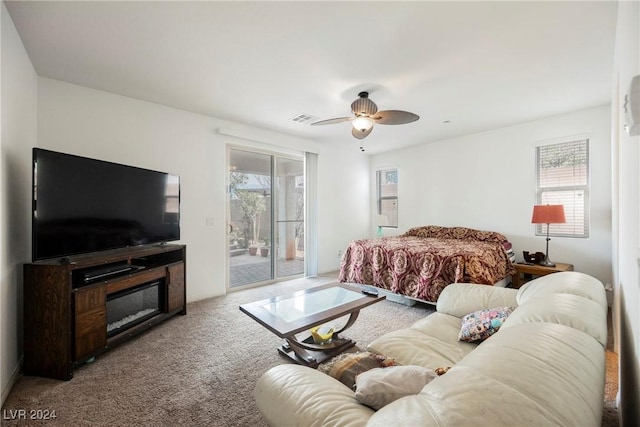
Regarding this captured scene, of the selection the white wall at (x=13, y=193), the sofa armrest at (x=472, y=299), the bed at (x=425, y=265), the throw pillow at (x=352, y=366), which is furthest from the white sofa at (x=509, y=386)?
the white wall at (x=13, y=193)

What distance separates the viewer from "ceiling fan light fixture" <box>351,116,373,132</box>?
9.64 ft

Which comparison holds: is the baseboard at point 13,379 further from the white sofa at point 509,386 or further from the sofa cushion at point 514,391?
the sofa cushion at point 514,391

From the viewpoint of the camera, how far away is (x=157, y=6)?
70.8 inches

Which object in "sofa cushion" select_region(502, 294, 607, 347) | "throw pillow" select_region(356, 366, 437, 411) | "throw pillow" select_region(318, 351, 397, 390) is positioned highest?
"sofa cushion" select_region(502, 294, 607, 347)

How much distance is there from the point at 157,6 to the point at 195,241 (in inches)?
106

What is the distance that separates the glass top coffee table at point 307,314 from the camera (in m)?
1.96

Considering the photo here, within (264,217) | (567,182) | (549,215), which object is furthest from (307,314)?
(567,182)

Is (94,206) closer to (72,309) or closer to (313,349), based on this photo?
(72,309)

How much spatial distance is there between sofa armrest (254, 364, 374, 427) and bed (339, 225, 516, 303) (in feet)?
8.13

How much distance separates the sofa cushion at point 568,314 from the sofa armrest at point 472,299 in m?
0.75

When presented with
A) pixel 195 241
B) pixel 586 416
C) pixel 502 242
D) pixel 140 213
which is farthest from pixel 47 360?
pixel 502 242

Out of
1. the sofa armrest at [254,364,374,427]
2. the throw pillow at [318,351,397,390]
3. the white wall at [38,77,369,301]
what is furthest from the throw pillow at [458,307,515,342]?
the white wall at [38,77,369,301]

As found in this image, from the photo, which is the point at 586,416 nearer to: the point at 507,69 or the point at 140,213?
the point at 507,69

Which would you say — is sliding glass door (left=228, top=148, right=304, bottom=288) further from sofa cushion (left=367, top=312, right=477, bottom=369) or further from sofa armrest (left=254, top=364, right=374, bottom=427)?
sofa armrest (left=254, top=364, right=374, bottom=427)
